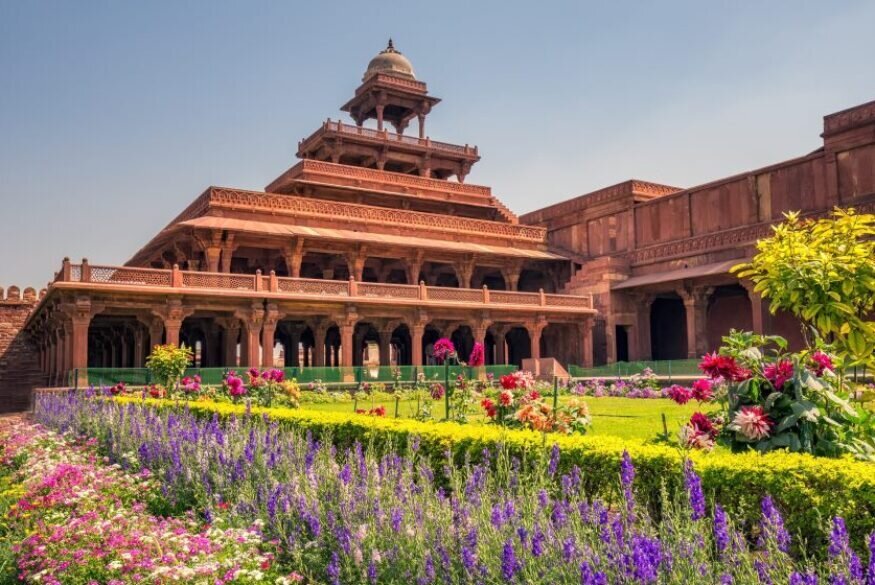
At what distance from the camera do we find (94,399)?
13672 mm

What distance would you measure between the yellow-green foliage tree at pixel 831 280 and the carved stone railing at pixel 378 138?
30167 mm

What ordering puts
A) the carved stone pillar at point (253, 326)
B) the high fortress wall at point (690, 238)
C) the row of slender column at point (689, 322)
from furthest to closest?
the row of slender column at point (689, 322), the high fortress wall at point (690, 238), the carved stone pillar at point (253, 326)

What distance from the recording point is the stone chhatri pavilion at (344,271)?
23594 millimetres

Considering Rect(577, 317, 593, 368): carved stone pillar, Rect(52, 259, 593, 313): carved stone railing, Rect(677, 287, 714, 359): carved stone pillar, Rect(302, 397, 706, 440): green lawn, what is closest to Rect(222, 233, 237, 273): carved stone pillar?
Rect(52, 259, 593, 313): carved stone railing

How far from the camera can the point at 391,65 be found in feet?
127

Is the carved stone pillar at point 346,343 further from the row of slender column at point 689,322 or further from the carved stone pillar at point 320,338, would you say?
the row of slender column at point 689,322

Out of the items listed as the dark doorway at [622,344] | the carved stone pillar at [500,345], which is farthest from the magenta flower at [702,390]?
the dark doorway at [622,344]

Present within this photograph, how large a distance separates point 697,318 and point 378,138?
1732cm

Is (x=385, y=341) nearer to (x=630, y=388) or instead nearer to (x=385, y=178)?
(x=385, y=178)

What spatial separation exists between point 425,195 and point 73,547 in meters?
29.9

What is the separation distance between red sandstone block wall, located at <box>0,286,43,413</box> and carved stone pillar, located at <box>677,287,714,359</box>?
2920cm

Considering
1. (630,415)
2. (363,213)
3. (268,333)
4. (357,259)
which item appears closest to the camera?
(630,415)

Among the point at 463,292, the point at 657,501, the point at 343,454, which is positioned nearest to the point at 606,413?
the point at 343,454

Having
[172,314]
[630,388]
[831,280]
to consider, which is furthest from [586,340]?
[831,280]
